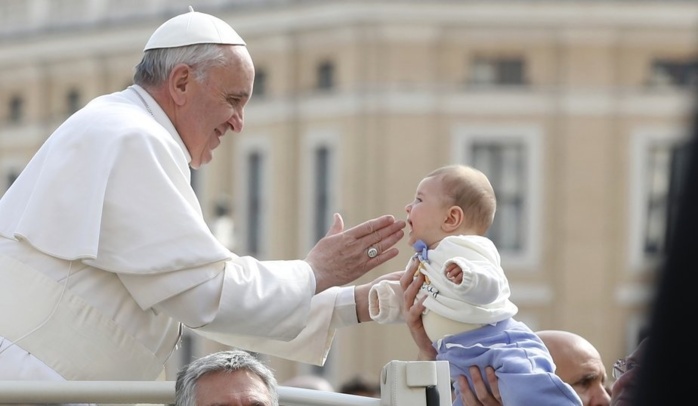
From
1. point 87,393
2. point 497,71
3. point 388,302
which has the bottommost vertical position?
point 497,71

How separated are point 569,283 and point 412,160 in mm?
4955

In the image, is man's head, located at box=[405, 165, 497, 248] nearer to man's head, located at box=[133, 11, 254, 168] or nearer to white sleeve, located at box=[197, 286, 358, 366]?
white sleeve, located at box=[197, 286, 358, 366]

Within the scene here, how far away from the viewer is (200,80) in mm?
5105

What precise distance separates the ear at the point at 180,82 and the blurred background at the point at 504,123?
131 feet

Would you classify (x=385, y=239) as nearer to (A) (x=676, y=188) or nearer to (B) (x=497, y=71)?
(A) (x=676, y=188)

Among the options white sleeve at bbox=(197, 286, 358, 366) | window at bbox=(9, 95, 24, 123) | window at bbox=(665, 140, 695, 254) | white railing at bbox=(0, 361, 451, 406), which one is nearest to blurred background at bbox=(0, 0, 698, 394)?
window at bbox=(9, 95, 24, 123)

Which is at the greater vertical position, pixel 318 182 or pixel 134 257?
pixel 134 257

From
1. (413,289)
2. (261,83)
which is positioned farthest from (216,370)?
(261,83)

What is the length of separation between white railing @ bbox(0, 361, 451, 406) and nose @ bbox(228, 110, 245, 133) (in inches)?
35.3

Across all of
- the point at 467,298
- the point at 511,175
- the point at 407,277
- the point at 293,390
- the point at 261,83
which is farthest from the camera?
the point at 261,83

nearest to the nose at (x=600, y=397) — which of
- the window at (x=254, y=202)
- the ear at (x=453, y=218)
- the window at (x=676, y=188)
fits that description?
the ear at (x=453, y=218)

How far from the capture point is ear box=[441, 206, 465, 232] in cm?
515

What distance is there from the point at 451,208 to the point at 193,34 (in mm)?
875

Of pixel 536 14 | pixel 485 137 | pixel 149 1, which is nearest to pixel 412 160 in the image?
pixel 485 137
